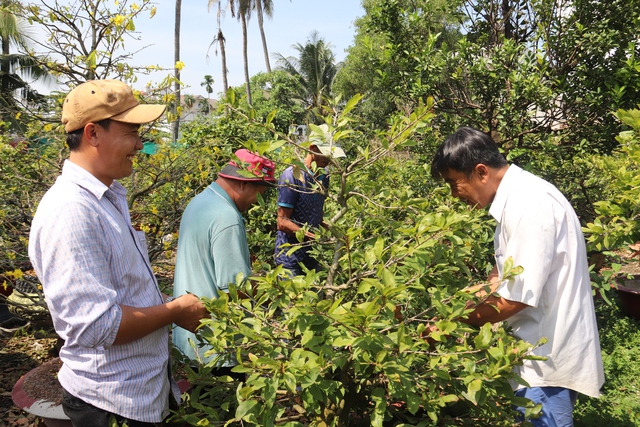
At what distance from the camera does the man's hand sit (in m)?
1.80

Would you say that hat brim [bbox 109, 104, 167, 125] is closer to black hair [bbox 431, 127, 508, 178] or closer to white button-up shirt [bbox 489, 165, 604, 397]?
black hair [bbox 431, 127, 508, 178]

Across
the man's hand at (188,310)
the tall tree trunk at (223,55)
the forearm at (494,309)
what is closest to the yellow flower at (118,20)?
the man's hand at (188,310)

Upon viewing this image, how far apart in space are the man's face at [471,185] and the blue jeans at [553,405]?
0.75 metres

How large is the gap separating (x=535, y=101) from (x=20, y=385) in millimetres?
4098

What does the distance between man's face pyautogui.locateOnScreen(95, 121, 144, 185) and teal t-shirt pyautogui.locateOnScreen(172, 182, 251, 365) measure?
0.58 metres

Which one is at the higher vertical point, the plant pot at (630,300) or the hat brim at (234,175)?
the hat brim at (234,175)

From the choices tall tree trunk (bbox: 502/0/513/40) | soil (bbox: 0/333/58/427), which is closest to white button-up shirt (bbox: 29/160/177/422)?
soil (bbox: 0/333/58/427)

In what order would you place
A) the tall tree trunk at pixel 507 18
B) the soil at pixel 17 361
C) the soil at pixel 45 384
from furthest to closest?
the tall tree trunk at pixel 507 18 < the soil at pixel 17 361 < the soil at pixel 45 384

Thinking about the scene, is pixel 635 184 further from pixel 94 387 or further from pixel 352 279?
pixel 94 387

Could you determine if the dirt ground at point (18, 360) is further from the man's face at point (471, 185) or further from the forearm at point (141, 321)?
the forearm at point (141, 321)

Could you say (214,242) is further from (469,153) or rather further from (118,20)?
(118,20)

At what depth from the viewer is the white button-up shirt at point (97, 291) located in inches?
60.9

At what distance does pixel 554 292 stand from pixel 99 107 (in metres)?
1.68

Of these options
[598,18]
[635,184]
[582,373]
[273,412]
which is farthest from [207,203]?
[598,18]
